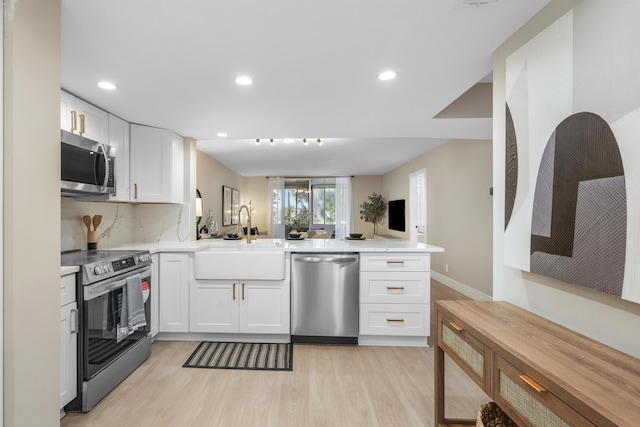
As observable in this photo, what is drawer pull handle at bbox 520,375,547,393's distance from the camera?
0.88m

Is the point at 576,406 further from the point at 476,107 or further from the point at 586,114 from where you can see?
the point at 476,107

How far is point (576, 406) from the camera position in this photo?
30.0 inches

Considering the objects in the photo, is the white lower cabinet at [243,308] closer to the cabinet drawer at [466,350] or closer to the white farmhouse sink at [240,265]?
the white farmhouse sink at [240,265]

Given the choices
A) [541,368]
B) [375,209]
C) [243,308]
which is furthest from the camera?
[375,209]

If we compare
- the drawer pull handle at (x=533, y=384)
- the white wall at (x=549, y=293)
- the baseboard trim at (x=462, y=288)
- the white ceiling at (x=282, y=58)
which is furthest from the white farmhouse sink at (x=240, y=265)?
the baseboard trim at (x=462, y=288)

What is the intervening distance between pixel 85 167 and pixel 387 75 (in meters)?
2.28

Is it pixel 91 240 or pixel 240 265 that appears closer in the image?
pixel 91 240

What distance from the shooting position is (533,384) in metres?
0.91

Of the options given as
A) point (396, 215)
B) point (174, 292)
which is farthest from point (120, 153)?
point (396, 215)

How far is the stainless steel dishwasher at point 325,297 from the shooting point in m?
2.85

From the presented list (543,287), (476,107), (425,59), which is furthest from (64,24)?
(476,107)

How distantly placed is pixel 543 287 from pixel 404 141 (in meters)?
3.81

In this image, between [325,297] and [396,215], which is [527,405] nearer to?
[325,297]

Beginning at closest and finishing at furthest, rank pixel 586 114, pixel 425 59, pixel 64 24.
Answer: pixel 586 114, pixel 64 24, pixel 425 59
